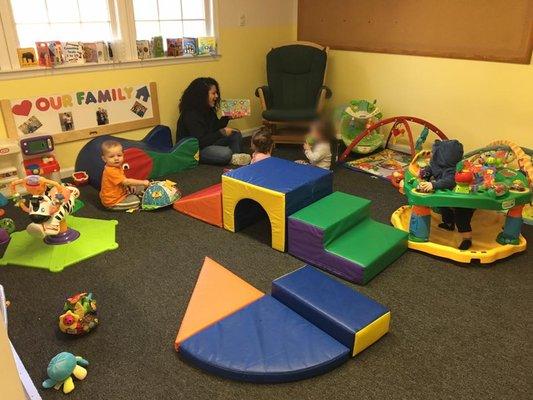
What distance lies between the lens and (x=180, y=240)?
10.2ft

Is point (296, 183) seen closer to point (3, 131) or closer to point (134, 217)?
point (134, 217)

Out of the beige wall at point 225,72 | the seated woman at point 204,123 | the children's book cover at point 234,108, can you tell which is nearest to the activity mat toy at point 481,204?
the seated woman at point 204,123

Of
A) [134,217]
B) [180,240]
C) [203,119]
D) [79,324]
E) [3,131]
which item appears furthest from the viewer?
[203,119]

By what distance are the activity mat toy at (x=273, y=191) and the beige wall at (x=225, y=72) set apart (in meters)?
1.92

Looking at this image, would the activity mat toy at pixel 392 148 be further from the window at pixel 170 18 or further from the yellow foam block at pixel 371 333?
the yellow foam block at pixel 371 333

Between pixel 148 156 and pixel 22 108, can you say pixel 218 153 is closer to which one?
pixel 148 156

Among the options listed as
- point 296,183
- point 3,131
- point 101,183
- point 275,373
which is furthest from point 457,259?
A: point 3,131

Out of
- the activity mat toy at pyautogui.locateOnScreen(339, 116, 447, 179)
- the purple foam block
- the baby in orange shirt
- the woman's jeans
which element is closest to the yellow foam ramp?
the purple foam block

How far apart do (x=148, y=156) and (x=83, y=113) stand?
796 mm

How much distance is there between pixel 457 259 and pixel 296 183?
1120 mm

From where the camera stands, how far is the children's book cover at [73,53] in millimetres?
3918

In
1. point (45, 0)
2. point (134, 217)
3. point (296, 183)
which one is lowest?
point (134, 217)

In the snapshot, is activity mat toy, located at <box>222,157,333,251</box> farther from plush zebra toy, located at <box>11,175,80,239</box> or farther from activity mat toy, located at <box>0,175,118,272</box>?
plush zebra toy, located at <box>11,175,80,239</box>

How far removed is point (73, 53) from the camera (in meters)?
3.97
